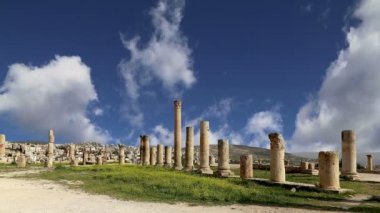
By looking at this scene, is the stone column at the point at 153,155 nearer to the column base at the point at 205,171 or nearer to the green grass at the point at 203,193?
the column base at the point at 205,171

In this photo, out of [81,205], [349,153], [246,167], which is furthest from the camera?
[349,153]

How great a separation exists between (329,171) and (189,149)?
51.9 feet

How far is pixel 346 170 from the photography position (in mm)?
28875

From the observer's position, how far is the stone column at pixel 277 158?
79.8 ft

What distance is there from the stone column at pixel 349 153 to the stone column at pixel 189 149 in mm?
11475

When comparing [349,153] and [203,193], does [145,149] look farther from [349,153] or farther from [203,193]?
[203,193]

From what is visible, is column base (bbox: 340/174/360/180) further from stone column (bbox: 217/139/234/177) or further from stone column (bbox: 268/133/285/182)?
stone column (bbox: 217/139/234/177)

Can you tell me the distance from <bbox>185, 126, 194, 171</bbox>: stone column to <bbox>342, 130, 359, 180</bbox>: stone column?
11.5m

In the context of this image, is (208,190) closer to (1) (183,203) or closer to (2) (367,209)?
(1) (183,203)

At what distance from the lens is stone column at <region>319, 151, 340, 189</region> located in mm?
21438

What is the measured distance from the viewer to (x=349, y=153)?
94.3ft

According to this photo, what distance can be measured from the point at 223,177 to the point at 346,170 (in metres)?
7.89

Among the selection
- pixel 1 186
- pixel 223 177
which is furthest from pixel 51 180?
pixel 223 177

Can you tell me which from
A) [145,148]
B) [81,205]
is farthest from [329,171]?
[145,148]
